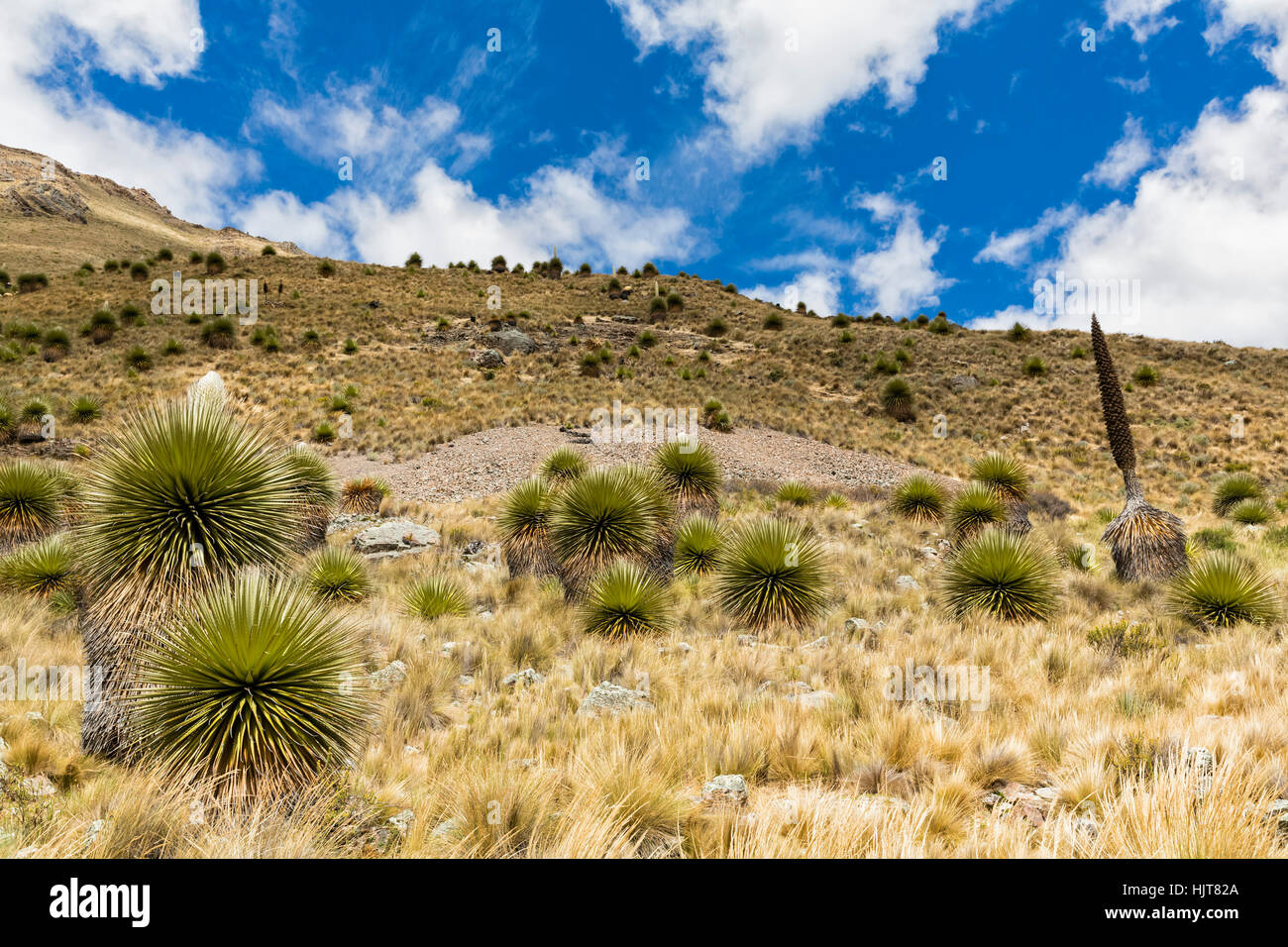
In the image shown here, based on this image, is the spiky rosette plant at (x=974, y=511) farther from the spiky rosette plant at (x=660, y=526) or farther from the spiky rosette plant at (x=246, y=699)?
the spiky rosette plant at (x=246, y=699)

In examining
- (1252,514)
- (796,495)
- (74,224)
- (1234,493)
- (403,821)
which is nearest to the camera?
(403,821)

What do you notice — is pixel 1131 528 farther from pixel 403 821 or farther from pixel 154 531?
pixel 154 531

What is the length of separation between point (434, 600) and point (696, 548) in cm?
491

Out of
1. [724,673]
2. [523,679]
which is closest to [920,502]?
[724,673]

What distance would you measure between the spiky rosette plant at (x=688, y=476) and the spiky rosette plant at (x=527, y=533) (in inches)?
110

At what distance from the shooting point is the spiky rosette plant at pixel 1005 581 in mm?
8125

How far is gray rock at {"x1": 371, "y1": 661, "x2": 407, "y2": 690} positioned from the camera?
5.63 m

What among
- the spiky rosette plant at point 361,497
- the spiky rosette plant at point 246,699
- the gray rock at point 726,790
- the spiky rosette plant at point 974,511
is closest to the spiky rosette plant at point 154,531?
the spiky rosette plant at point 246,699

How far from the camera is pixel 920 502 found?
597 inches

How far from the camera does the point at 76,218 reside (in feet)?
198

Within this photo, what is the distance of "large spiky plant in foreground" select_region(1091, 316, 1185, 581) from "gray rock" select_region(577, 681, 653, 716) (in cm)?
951

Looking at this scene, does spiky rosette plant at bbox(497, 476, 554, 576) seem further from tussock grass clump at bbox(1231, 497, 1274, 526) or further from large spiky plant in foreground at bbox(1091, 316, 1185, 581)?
tussock grass clump at bbox(1231, 497, 1274, 526)
